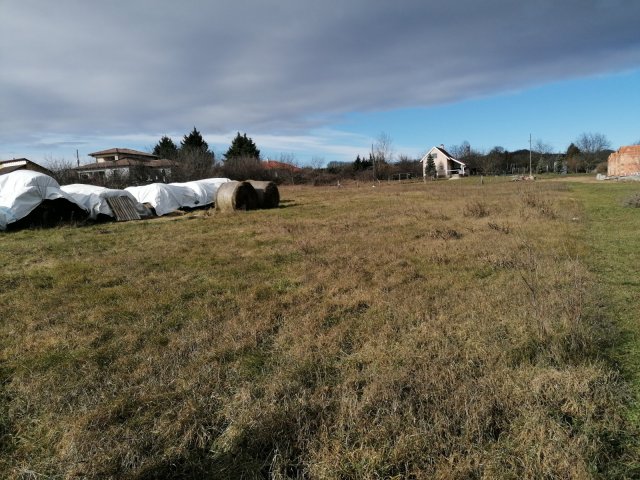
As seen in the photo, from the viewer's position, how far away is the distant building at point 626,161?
44.5 m

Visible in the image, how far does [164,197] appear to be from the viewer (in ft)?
67.9

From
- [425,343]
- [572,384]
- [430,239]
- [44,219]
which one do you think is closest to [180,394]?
[425,343]

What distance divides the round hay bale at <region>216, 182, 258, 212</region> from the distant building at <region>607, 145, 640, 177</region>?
43599 mm

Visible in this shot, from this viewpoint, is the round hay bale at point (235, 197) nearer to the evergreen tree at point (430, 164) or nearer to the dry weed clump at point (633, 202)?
the dry weed clump at point (633, 202)

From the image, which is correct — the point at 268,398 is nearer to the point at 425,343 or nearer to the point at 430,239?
the point at 425,343

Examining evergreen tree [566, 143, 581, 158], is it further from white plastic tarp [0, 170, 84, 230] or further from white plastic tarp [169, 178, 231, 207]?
white plastic tarp [0, 170, 84, 230]

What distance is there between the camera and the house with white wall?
79.2 metres

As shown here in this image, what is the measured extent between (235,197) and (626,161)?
48.0 meters

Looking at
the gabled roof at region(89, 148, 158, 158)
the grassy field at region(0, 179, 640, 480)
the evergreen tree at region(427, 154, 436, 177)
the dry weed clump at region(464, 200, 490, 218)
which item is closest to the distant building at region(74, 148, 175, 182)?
the gabled roof at region(89, 148, 158, 158)

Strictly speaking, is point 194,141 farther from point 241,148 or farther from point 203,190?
point 203,190

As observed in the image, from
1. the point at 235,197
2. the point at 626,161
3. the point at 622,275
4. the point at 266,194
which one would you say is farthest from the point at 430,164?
the point at 622,275

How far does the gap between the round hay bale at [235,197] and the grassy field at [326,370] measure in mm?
11312

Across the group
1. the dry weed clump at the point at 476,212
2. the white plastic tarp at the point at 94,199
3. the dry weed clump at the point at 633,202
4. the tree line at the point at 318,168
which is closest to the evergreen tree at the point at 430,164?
the tree line at the point at 318,168

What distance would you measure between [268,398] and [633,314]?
4.45m
